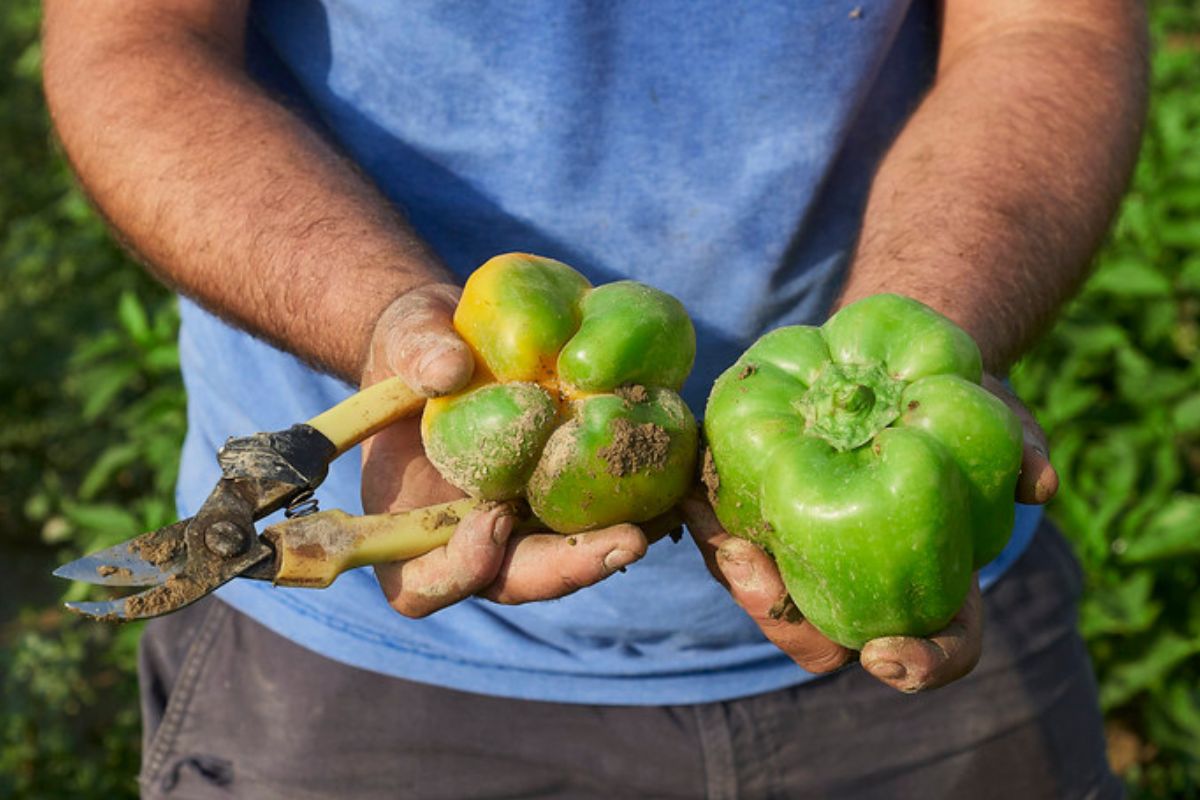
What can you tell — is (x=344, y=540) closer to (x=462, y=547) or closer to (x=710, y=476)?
(x=462, y=547)

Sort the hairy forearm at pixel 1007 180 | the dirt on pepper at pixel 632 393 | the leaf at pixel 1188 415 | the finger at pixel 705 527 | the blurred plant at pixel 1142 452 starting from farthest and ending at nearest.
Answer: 1. the leaf at pixel 1188 415
2. the blurred plant at pixel 1142 452
3. the hairy forearm at pixel 1007 180
4. the finger at pixel 705 527
5. the dirt on pepper at pixel 632 393

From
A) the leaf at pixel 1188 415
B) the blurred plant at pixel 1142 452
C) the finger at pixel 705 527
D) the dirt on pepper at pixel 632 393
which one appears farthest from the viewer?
the leaf at pixel 1188 415

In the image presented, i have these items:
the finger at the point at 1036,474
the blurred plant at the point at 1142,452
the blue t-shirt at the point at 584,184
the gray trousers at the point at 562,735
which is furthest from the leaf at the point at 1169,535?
the finger at the point at 1036,474

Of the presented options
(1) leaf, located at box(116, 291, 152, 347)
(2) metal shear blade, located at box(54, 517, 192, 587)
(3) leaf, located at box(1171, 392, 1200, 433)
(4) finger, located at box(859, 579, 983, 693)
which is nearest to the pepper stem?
(4) finger, located at box(859, 579, 983, 693)

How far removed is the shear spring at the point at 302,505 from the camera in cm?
211

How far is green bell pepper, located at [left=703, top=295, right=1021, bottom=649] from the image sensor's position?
202 centimetres

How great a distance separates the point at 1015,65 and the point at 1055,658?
1240 mm

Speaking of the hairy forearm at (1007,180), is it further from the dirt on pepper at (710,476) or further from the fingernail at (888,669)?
the fingernail at (888,669)

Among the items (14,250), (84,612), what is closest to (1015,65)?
(84,612)

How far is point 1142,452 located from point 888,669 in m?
3.04

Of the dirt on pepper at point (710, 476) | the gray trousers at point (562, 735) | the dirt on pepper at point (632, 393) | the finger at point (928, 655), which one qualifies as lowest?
the gray trousers at point (562, 735)

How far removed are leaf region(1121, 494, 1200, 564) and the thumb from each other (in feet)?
9.36

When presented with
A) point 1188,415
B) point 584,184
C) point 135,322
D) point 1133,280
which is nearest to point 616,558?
point 584,184

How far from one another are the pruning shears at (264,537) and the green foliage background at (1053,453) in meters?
2.44
